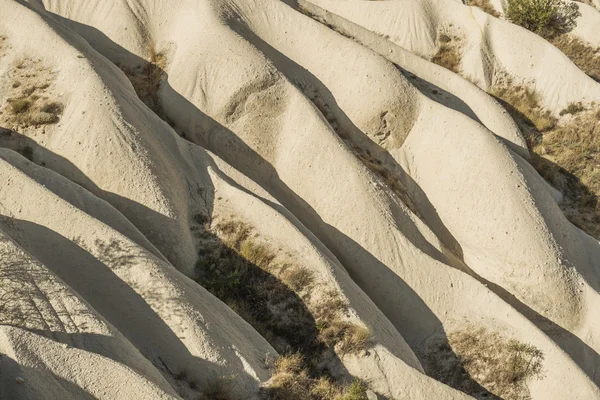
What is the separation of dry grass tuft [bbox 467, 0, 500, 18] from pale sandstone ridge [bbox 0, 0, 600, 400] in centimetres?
467

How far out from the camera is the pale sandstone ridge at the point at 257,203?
10906 mm

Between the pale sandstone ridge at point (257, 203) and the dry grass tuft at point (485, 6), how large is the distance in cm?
467

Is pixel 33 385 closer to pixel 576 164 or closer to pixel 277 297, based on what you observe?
pixel 277 297

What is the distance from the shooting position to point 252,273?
45.7 feet

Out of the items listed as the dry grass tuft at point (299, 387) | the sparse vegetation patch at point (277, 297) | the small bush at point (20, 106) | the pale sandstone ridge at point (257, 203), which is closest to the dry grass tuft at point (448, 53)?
the pale sandstone ridge at point (257, 203)

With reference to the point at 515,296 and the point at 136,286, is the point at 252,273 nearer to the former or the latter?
the point at 136,286

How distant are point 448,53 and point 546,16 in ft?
15.1

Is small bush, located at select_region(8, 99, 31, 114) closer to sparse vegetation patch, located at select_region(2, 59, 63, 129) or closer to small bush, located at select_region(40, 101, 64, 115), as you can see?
sparse vegetation patch, located at select_region(2, 59, 63, 129)

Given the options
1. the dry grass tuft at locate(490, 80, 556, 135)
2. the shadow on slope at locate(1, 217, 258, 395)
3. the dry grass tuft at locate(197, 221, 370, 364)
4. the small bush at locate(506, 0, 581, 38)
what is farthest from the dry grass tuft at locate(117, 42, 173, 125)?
the small bush at locate(506, 0, 581, 38)

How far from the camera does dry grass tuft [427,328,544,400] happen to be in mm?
14312

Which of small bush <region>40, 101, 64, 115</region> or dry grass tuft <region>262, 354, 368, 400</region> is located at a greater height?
small bush <region>40, 101, 64, 115</region>

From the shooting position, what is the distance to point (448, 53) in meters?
24.0

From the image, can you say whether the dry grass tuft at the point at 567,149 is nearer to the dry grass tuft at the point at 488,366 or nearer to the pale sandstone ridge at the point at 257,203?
the pale sandstone ridge at the point at 257,203

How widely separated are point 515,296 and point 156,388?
10.2 metres
